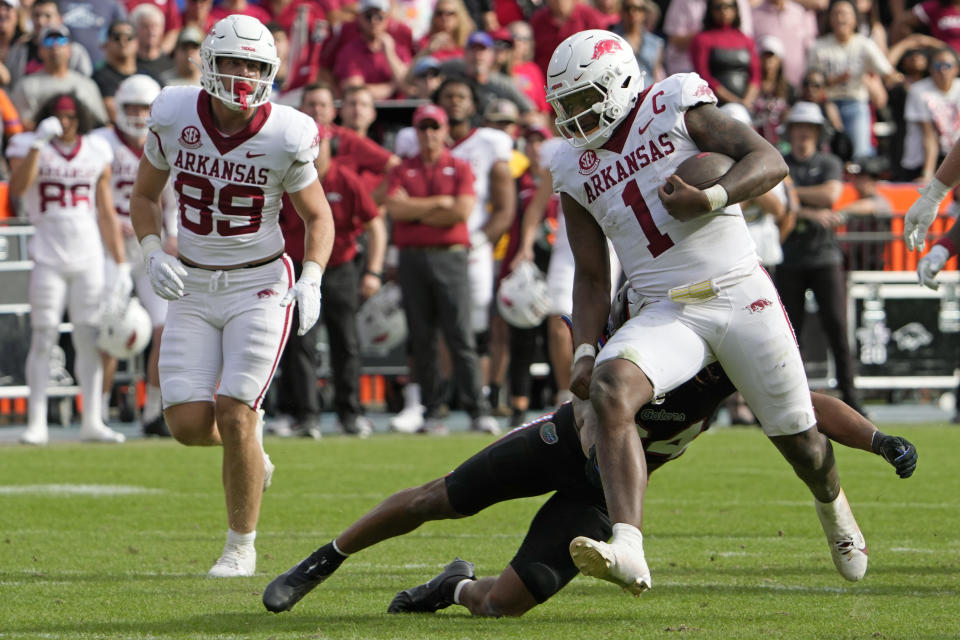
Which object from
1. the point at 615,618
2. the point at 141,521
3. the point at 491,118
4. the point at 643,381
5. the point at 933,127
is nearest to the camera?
the point at 643,381

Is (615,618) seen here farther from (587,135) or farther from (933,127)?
(933,127)

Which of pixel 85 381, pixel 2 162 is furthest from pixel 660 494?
pixel 2 162

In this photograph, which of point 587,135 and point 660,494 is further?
point 660,494

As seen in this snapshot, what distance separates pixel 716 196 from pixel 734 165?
183 millimetres

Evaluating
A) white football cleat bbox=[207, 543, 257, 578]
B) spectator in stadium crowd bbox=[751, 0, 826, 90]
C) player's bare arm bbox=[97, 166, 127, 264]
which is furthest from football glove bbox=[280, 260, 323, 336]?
spectator in stadium crowd bbox=[751, 0, 826, 90]

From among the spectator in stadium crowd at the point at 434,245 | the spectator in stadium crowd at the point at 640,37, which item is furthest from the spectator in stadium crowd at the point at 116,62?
the spectator in stadium crowd at the point at 640,37

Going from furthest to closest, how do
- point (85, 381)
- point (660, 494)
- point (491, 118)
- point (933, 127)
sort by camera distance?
point (933, 127)
point (491, 118)
point (85, 381)
point (660, 494)

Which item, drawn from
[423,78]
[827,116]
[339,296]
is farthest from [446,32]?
[339,296]

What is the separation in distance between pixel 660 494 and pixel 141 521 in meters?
2.59

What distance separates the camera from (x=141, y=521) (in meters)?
7.21

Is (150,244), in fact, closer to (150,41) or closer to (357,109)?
(357,109)

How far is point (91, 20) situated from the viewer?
543 inches

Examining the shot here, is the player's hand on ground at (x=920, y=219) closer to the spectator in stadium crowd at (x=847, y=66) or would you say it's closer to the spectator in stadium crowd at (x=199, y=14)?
the spectator in stadium crowd at (x=199, y=14)

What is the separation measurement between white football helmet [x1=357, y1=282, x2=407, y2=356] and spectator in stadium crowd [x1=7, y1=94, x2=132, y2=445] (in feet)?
6.44
